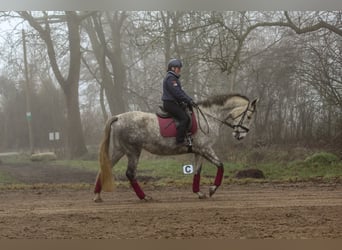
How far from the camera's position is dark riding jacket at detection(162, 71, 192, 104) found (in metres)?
5.10

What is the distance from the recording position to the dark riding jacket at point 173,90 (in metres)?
5.10

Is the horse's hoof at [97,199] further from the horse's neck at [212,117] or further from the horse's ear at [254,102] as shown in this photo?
the horse's ear at [254,102]

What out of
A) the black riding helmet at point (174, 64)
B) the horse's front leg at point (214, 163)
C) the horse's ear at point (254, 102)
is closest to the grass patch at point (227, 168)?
the horse's front leg at point (214, 163)

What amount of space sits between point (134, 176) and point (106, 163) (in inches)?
11.5

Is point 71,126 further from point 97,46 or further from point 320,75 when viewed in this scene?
point 320,75

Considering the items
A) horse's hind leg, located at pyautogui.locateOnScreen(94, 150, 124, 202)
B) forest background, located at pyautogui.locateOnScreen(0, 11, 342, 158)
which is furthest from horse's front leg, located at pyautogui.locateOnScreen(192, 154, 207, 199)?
horse's hind leg, located at pyautogui.locateOnScreen(94, 150, 124, 202)

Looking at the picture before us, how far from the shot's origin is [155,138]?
523 centimetres

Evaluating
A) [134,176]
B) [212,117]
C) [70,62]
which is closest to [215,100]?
[212,117]

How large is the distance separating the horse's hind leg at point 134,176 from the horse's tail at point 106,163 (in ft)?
0.58

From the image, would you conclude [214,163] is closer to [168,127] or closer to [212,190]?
[212,190]

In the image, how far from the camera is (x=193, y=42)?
212 inches

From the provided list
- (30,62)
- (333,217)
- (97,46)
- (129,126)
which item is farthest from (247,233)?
(30,62)

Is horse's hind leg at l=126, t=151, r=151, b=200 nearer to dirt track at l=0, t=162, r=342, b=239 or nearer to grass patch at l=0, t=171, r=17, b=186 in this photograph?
dirt track at l=0, t=162, r=342, b=239

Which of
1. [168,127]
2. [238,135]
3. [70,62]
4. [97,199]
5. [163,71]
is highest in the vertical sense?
[70,62]
